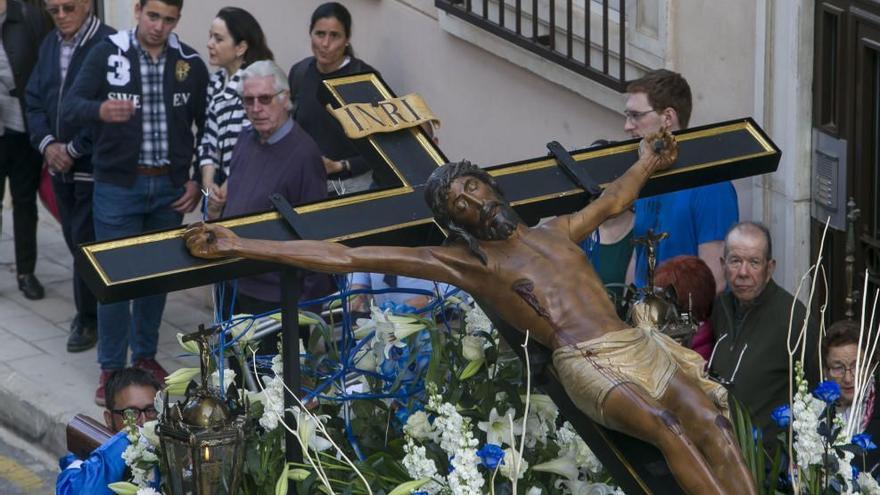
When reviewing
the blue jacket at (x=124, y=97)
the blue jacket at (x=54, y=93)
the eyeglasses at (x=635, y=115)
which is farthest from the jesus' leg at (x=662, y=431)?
the blue jacket at (x=54, y=93)

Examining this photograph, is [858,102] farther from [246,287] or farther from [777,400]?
[246,287]

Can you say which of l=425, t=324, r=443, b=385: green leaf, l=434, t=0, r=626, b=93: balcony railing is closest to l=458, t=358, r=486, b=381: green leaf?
l=425, t=324, r=443, b=385: green leaf

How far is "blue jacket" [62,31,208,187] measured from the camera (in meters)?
9.64

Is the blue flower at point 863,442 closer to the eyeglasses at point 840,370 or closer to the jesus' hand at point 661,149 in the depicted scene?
the jesus' hand at point 661,149

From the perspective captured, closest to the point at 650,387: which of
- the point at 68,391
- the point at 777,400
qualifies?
the point at 777,400

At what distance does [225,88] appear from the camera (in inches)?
382

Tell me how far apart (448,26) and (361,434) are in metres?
4.66

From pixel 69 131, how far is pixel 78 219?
1.59 feet

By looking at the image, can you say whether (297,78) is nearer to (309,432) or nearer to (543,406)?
(543,406)

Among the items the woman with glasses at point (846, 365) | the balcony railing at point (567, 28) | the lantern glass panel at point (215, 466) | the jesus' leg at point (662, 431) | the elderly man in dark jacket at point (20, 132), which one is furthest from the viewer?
the elderly man in dark jacket at point (20, 132)

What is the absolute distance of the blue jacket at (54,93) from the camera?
33.9 ft

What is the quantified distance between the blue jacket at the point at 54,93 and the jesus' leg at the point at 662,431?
6.04 metres

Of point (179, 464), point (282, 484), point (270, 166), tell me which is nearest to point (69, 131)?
point (270, 166)

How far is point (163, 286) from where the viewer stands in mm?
4684
